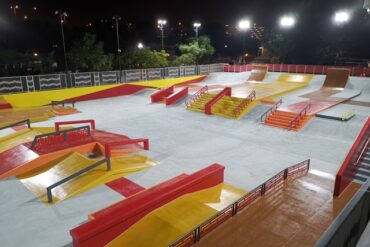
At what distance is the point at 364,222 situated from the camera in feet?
18.6

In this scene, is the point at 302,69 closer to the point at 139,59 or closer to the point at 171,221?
the point at 139,59

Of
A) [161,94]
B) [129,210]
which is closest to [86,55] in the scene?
[161,94]

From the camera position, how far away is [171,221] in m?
8.04

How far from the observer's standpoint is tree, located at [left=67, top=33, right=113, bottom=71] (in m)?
30.0

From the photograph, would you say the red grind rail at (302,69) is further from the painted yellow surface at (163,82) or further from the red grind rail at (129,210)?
the red grind rail at (129,210)

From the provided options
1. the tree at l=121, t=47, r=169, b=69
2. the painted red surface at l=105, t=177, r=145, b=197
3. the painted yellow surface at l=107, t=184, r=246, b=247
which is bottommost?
the painted red surface at l=105, t=177, r=145, b=197

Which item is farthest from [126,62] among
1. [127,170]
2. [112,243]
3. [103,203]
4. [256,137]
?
[112,243]

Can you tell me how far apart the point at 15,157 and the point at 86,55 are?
19.2m

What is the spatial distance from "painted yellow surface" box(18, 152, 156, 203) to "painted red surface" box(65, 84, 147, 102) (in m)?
15.3

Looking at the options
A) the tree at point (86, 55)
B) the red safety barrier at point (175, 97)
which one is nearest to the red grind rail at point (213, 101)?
the red safety barrier at point (175, 97)

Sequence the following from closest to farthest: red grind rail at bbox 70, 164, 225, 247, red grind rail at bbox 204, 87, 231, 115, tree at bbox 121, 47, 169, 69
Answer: red grind rail at bbox 70, 164, 225, 247, red grind rail at bbox 204, 87, 231, 115, tree at bbox 121, 47, 169, 69

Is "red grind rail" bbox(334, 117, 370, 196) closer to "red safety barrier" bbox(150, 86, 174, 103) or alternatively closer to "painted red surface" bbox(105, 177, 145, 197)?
"painted red surface" bbox(105, 177, 145, 197)

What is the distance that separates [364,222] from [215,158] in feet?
29.0

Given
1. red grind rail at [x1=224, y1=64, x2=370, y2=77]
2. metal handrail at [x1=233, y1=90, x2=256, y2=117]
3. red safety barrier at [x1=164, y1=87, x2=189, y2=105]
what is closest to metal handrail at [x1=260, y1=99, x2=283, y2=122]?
metal handrail at [x1=233, y1=90, x2=256, y2=117]
